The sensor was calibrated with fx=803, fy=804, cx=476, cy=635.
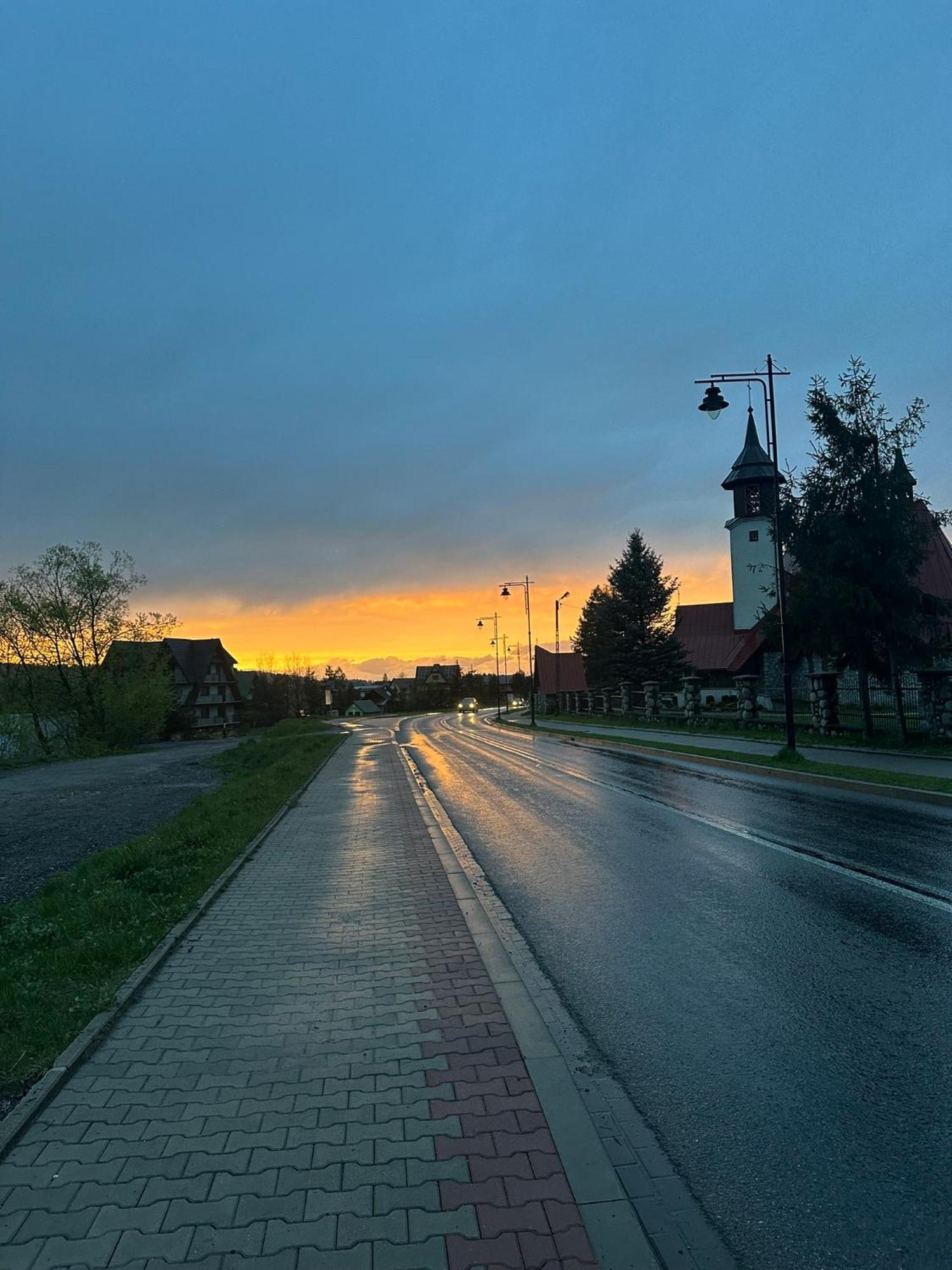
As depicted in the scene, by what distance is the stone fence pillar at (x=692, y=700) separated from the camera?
35.9 meters

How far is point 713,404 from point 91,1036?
16051 mm

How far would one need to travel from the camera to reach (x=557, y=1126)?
3326mm

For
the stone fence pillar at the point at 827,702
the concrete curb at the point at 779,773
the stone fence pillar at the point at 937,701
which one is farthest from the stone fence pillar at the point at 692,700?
the stone fence pillar at the point at 937,701

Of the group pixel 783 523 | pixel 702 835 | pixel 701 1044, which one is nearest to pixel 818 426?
pixel 783 523

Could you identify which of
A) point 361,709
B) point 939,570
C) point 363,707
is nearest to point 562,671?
point 939,570

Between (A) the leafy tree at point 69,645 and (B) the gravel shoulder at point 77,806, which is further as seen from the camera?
(A) the leafy tree at point 69,645

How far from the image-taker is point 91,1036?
4.27m

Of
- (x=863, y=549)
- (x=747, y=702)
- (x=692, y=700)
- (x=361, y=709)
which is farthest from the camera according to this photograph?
(x=361, y=709)

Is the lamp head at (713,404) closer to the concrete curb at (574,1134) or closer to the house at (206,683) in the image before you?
the concrete curb at (574,1134)

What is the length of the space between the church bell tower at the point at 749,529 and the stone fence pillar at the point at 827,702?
32438 millimetres

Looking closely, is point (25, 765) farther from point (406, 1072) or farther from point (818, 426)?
point (406, 1072)

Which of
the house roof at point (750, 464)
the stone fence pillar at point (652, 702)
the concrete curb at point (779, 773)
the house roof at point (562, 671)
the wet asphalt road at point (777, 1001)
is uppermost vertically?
the house roof at point (750, 464)

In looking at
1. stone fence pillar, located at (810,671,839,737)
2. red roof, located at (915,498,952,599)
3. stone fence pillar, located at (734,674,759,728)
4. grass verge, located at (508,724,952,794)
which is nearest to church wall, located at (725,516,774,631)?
red roof, located at (915,498,952,599)

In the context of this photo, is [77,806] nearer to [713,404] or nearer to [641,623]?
[713,404]
